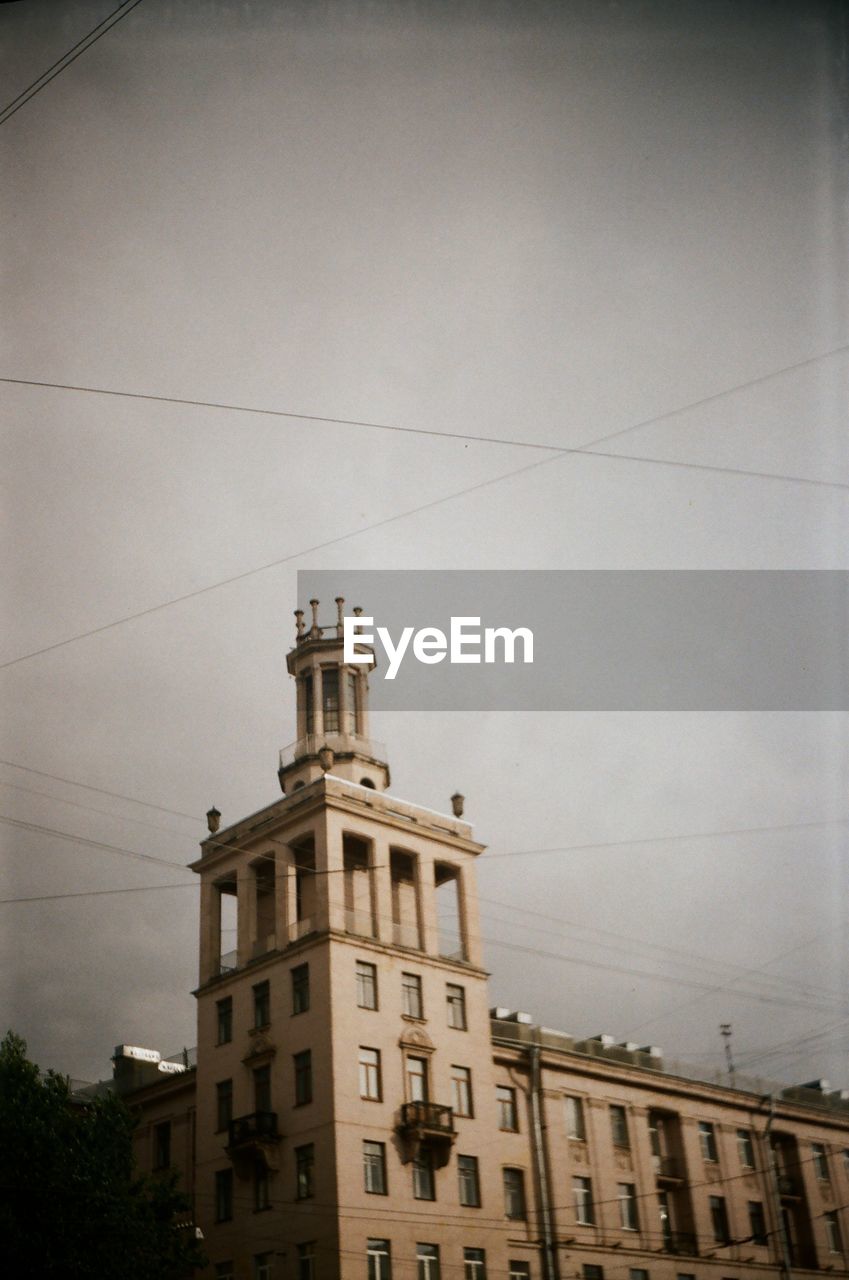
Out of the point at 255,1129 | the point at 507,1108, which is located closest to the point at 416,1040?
the point at 507,1108

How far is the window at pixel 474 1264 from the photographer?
31.9m

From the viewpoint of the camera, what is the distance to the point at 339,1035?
32.4 meters

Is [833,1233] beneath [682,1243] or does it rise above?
above

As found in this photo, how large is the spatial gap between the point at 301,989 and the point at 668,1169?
1336 centimetres

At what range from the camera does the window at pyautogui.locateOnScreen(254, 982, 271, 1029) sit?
3453 cm

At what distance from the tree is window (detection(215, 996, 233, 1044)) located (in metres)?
5.65

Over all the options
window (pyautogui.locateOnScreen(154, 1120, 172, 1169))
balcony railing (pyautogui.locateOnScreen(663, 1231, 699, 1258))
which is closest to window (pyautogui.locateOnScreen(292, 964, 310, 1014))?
window (pyautogui.locateOnScreen(154, 1120, 172, 1169))

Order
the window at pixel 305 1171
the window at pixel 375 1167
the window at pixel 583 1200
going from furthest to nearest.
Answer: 1. the window at pixel 583 1200
2. the window at pixel 375 1167
3. the window at pixel 305 1171

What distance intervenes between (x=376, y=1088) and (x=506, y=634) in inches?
639

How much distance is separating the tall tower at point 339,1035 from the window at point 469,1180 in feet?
0.14

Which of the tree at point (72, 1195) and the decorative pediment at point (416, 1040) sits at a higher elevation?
the decorative pediment at point (416, 1040)

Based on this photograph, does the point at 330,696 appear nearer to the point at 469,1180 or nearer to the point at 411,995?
the point at 411,995

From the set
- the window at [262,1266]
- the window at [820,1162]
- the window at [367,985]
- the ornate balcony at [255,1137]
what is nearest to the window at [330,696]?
the window at [367,985]

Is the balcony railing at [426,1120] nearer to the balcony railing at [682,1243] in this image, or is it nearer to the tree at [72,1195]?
the tree at [72,1195]
